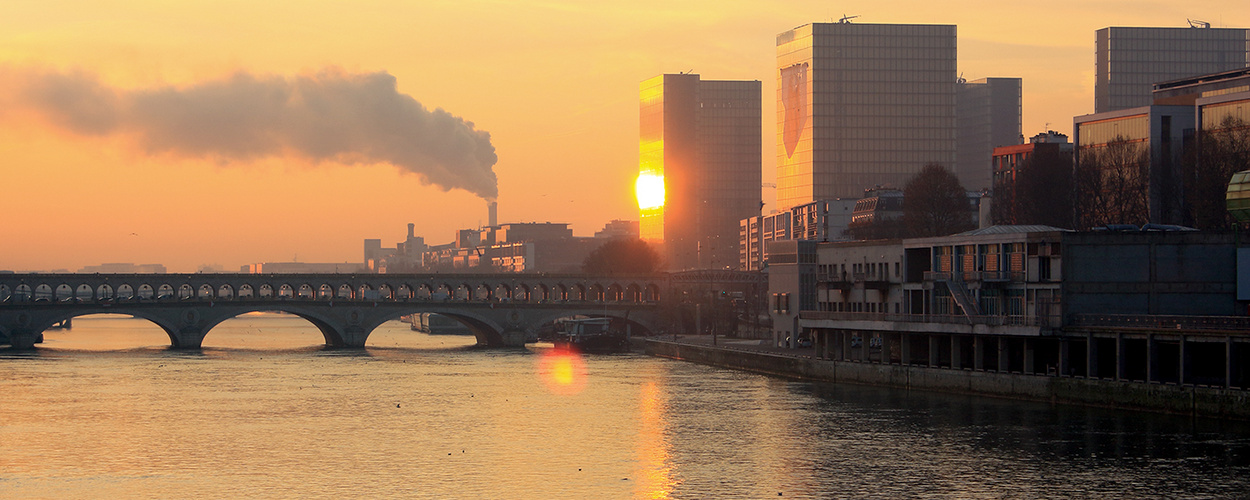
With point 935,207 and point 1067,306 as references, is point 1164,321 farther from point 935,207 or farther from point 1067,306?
point 935,207

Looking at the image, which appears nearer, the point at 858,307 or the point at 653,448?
the point at 653,448

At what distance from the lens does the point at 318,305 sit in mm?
166000

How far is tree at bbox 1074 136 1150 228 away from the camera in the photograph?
118562 millimetres

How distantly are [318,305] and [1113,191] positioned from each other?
8525 cm

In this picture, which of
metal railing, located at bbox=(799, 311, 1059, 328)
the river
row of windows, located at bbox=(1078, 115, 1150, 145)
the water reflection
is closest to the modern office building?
row of windows, located at bbox=(1078, 115, 1150, 145)

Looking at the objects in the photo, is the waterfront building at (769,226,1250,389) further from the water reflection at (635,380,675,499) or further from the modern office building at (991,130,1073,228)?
the modern office building at (991,130,1073,228)

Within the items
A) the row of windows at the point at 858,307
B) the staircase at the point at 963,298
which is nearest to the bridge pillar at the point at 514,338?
the row of windows at the point at 858,307

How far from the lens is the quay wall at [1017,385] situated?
71.7m

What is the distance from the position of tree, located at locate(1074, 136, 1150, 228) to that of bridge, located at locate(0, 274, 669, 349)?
2530 inches

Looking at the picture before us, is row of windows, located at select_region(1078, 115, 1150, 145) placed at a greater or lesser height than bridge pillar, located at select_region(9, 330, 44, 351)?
greater

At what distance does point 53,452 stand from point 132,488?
1231 centimetres

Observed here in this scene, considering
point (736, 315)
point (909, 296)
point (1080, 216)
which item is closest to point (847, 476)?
point (909, 296)

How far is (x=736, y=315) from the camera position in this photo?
531ft

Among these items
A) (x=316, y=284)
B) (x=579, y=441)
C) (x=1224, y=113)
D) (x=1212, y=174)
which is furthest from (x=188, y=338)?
(x=1224, y=113)
